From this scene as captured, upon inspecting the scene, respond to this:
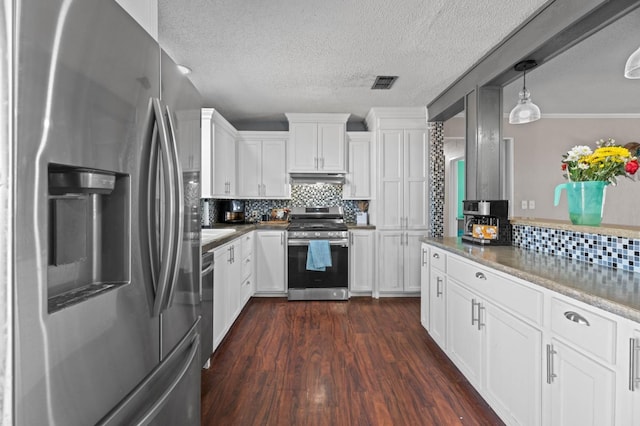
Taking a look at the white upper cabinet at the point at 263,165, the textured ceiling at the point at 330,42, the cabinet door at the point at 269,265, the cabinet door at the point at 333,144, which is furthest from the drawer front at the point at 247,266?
the textured ceiling at the point at 330,42

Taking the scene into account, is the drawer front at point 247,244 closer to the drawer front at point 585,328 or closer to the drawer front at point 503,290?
the drawer front at point 503,290

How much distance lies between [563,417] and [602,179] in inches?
50.5

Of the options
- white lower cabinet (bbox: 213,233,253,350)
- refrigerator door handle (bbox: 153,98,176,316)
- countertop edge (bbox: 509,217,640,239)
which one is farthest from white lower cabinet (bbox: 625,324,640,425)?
white lower cabinet (bbox: 213,233,253,350)

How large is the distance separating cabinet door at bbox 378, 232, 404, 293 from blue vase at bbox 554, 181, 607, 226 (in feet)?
7.97

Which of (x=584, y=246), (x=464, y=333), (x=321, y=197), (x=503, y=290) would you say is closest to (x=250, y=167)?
(x=321, y=197)

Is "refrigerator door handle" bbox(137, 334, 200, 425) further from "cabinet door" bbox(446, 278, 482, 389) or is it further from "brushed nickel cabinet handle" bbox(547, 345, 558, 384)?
"cabinet door" bbox(446, 278, 482, 389)

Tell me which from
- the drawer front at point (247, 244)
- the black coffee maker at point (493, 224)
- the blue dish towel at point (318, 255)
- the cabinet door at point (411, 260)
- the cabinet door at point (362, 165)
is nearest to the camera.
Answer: the black coffee maker at point (493, 224)

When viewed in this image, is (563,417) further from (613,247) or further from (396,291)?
(396,291)

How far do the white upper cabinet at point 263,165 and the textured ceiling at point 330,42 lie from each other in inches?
35.3

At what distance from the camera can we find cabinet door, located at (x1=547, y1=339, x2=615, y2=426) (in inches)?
44.4

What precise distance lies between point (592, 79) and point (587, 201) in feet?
8.12

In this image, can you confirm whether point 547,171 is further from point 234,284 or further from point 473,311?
point 234,284

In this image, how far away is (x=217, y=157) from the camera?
12.3 feet

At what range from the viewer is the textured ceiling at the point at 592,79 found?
273cm
